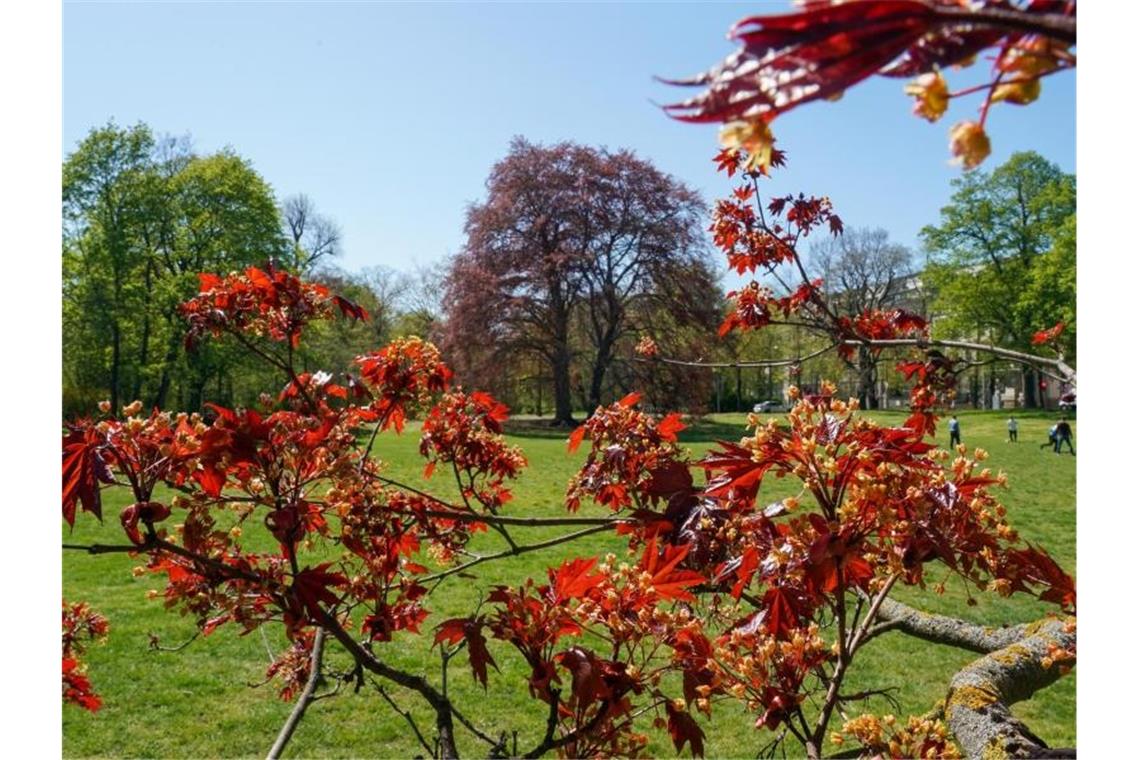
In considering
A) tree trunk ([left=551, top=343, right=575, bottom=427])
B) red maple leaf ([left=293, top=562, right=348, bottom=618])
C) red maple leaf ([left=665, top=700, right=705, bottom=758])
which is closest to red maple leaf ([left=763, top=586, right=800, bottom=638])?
red maple leaf ([left=665, top=700, right=705, bottom=758])

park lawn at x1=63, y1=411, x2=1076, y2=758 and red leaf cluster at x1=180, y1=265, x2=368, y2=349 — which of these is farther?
park lawn at x1=63, y1=411, x2=1076, y2=758

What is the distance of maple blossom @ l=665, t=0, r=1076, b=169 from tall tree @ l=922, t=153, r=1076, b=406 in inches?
915

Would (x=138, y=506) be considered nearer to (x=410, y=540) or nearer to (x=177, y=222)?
(x=410, y=540)

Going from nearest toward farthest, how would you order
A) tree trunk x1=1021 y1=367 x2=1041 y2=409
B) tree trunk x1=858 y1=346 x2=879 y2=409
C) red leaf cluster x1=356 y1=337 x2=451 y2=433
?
red leaf cluster x1=356 y1=337 x2=451 y2=433
tree trunk x1=858 y1=346 x2=879 y2=409
tree trunk x1=1021 y1=367 x2=1041 y2=409

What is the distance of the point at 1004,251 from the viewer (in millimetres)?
23625

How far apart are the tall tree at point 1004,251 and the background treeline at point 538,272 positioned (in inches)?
2.3

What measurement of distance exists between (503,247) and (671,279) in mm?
4580

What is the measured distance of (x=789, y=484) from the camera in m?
10.9

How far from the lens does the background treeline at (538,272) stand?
17109 mm

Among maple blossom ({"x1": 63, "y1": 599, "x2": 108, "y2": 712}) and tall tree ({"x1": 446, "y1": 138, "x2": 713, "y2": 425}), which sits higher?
tall tree ({"x1": 446, "y1": 138, "x2": 713, "y2": 425})

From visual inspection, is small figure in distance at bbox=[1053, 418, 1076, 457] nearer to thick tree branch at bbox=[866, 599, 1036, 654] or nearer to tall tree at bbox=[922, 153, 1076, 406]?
tall tree at bbox=[922, 153, 1076, 406]

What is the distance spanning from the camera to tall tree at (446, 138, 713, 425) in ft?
69.4

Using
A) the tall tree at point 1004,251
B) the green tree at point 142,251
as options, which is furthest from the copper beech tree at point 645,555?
the tall tree at point 1004,251
